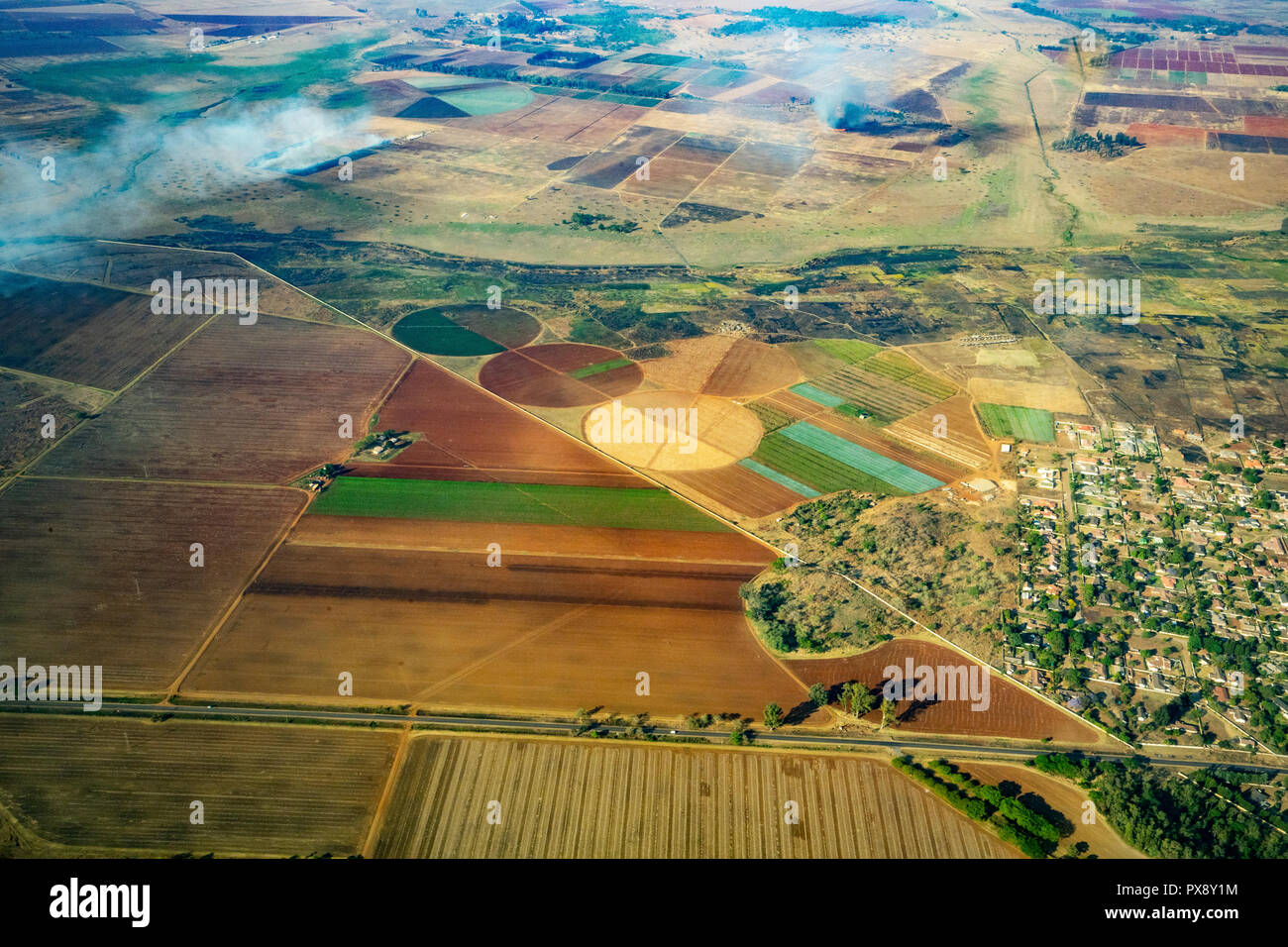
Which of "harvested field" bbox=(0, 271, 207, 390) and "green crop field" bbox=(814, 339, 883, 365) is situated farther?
"green crop field" bbox=(814, 339, 883, 365)

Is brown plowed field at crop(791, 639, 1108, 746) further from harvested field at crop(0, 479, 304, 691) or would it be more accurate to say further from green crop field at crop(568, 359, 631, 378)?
green crop field at crop(568, 359, 631, 378)

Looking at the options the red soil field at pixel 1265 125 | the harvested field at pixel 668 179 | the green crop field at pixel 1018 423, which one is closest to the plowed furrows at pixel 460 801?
the green crop field at pixel 1018 423

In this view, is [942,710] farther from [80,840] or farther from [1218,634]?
[80,840]

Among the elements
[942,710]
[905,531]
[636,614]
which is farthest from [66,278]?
[942,710]

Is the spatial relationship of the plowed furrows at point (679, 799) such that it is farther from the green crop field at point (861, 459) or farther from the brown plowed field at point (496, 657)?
the green crop field at point (861, 459)

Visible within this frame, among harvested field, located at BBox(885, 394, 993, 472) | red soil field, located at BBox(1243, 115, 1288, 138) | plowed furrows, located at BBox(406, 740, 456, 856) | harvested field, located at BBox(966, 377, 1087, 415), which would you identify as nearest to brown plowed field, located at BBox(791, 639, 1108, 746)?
plowed furrows, located at BBox(406, 740, 456, 856)
